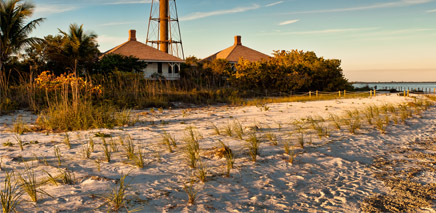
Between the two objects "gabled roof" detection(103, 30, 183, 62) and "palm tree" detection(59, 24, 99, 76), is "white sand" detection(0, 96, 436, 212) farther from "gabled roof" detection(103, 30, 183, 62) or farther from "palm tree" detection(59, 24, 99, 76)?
"gabled roof" detection(103, 30, 183, 62)

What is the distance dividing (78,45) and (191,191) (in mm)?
22419

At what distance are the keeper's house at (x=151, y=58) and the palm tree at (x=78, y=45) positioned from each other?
3.37 meters

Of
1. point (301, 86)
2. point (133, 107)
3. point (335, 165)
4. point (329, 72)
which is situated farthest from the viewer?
point (329, 72)

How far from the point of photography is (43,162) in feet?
14.1

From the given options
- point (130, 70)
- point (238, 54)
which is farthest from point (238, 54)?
point (130, 70)

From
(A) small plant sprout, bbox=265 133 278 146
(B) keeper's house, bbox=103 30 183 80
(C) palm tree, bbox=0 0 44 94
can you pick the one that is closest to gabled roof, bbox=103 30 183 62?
(B) keeper's house, bbox=103 30 183 80

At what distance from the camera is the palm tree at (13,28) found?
19453 mm

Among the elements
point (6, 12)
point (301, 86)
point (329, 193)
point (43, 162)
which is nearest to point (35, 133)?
point (43, 162)

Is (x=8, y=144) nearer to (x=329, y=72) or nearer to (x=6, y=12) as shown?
(x=6, y=12)

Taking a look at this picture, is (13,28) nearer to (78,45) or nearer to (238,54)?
(78,45)

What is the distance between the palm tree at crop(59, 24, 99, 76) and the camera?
22.8 meters

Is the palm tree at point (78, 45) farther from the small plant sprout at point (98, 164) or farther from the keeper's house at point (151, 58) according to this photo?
the small plant sprout at point (98, 164)

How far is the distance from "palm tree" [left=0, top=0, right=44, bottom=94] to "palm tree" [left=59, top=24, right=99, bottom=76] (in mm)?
2177

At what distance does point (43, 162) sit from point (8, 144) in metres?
1.48
